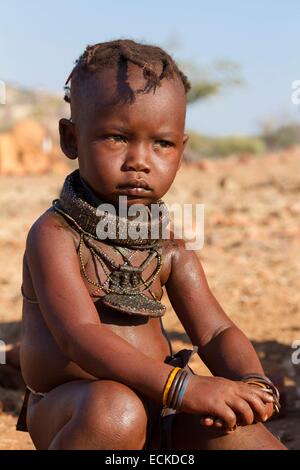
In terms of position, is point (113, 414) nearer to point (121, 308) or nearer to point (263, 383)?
point (121, 308)

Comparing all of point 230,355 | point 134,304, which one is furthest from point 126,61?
point 230,355

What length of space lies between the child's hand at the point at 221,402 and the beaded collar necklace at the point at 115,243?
1.31 feet

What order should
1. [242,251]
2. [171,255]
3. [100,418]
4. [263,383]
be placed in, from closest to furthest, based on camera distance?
[100,418] → [263,383] → [171,255] → [242,251]

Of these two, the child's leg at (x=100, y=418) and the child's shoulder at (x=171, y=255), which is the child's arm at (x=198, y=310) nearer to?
the child's shoulder at (x=171, y=255)

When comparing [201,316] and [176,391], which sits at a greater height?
[201,316]

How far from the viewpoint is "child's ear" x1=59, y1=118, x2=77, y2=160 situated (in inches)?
121

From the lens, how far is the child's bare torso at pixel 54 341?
294 centimetres

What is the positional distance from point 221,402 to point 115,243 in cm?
68

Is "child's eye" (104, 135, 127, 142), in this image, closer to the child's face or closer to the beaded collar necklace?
the child's face

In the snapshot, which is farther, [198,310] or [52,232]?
[198,310]

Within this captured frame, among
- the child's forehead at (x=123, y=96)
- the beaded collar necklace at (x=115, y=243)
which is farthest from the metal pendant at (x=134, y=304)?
the child's forehead at (x=123, y=96)

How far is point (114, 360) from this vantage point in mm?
2725

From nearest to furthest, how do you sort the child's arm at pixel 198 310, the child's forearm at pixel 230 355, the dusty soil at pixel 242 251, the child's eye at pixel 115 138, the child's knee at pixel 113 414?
the child's knee at pixel 113 414 < the child's eye at pixel 115 138 < the child's forearm at pixel 230 355 < the child's arm at pixel 198 310 < the dusty soil at pixel 242 251

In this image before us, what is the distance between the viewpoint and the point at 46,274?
2875 millimetres
